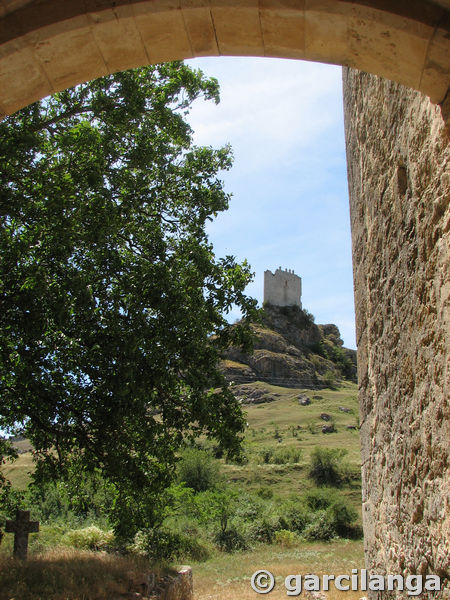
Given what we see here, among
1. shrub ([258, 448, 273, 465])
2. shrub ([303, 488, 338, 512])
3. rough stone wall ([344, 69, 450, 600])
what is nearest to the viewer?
rough stone wall ([344, 69, 450, 600])

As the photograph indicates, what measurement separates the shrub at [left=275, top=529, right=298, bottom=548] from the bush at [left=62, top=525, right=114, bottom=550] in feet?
35.0

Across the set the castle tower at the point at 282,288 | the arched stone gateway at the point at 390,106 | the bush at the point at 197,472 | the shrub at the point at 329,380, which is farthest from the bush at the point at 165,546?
the castle tower at the point at 282,288

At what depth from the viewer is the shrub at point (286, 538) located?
24750 millimetres

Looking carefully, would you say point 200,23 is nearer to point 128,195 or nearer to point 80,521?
point 128,195

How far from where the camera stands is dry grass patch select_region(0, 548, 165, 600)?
8.17 metres

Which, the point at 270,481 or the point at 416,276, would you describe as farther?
the point at 270,481

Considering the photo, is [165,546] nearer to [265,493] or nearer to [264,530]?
[264,530]

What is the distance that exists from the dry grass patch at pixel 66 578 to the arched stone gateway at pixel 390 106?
6.62 m

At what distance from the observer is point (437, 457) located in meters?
2.68

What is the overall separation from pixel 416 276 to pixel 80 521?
2638cm

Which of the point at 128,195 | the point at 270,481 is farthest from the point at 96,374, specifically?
the point at 270,481

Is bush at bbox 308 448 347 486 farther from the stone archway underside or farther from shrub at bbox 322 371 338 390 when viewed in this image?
shrub at bbox 322 371 338 390

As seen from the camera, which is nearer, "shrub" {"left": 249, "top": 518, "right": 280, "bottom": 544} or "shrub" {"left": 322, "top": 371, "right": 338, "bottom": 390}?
"shrub" {"left": 249, "top": 518, "right": 280, "bottom": 544}

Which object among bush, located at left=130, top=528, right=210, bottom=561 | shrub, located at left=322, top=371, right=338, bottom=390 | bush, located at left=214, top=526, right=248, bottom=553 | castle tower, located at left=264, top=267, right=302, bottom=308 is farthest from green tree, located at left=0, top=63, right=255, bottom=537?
castle tower, located at left=264, top=267, right=302, bottom=308
